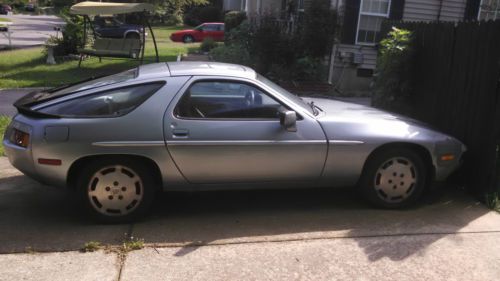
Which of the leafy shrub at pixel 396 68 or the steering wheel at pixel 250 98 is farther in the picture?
the leafy shrub at pixel 396 68

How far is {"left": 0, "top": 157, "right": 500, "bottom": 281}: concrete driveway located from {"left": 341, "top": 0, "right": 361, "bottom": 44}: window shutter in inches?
303

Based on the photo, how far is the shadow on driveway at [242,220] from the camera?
419 cm

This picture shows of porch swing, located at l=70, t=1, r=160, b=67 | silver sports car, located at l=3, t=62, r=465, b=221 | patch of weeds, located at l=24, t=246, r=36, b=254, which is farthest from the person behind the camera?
porch swing, located at l=70, t=1, r=160, b=67

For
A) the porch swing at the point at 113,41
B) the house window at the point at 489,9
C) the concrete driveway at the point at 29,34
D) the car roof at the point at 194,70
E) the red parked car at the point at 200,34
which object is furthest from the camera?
the red parked car at the point at 200,34

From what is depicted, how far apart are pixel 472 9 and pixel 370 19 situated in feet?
10.1

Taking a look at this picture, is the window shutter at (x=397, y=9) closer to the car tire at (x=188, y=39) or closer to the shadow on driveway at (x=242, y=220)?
the shadow on driveway at (x=242, y=220)

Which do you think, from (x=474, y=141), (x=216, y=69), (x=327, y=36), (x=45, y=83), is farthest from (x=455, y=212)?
(x=45, y=83)

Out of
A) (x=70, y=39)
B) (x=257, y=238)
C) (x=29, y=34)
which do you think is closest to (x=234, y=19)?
(x=70, y=39)

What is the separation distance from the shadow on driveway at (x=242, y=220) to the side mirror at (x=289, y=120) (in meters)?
0.87

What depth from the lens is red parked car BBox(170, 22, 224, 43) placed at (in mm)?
30859

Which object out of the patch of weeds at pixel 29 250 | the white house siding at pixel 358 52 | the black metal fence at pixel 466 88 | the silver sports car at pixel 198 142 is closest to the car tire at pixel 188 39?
the white house siding at pixel 358 52

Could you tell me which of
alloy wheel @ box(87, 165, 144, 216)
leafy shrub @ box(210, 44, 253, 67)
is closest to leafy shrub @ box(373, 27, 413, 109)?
alloy wheel @ box(87, 165, 144, 216)

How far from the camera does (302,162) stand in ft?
15.1

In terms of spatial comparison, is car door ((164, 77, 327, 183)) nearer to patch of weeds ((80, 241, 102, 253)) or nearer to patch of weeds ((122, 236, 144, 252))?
patch of weeds ((122, 236, 144, 252))
